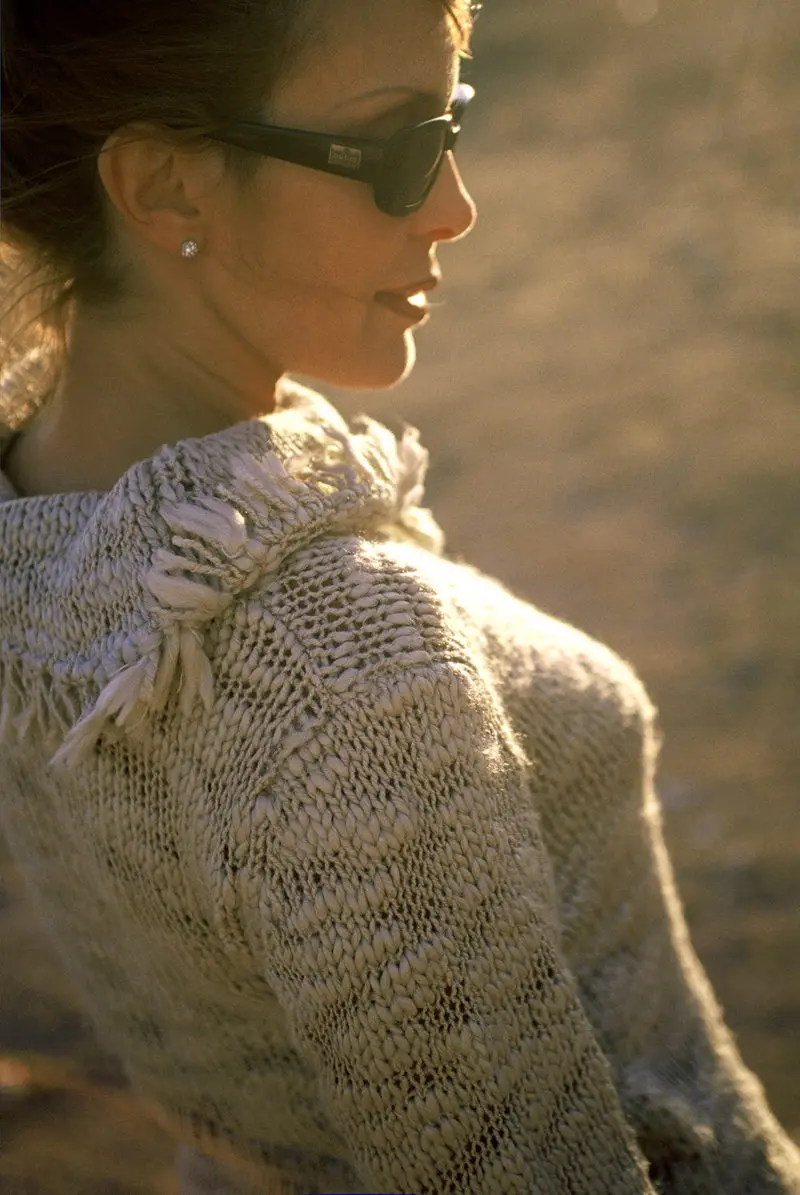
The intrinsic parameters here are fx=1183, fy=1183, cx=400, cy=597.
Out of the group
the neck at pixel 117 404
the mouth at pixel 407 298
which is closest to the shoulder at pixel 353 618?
the neck at pixel 117 404

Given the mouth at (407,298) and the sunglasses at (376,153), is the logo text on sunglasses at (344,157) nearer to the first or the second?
the sunglasses at (376,153)

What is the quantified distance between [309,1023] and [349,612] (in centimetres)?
41

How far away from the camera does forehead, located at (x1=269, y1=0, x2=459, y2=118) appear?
53.6 inches

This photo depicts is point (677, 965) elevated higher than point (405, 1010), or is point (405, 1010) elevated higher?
point (405, 1010)

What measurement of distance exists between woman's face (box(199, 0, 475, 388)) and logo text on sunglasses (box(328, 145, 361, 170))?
0.02m

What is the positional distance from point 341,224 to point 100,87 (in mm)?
319

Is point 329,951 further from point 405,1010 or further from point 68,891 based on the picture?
point 68,891

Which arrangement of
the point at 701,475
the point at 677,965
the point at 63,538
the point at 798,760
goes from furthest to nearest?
the point at 701,475, the point at 798,760, the point at 677,965, the point at 63,538

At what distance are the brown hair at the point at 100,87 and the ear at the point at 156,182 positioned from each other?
0.02 metres

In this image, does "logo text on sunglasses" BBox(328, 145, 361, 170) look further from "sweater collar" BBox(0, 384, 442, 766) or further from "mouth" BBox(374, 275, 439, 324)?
"sweater collar" BBox(0, 384, 442, 766)

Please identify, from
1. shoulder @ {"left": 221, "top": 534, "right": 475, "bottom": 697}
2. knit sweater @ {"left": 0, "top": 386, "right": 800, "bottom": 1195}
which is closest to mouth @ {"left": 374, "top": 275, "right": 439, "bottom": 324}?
knit sweater @ {"left": 0, "top": 386, "right": 800, "bottom": 1195}

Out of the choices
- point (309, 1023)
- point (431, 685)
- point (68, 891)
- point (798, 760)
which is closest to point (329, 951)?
point (309, 1023)

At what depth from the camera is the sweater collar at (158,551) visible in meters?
1.20

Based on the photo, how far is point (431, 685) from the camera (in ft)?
3.86
